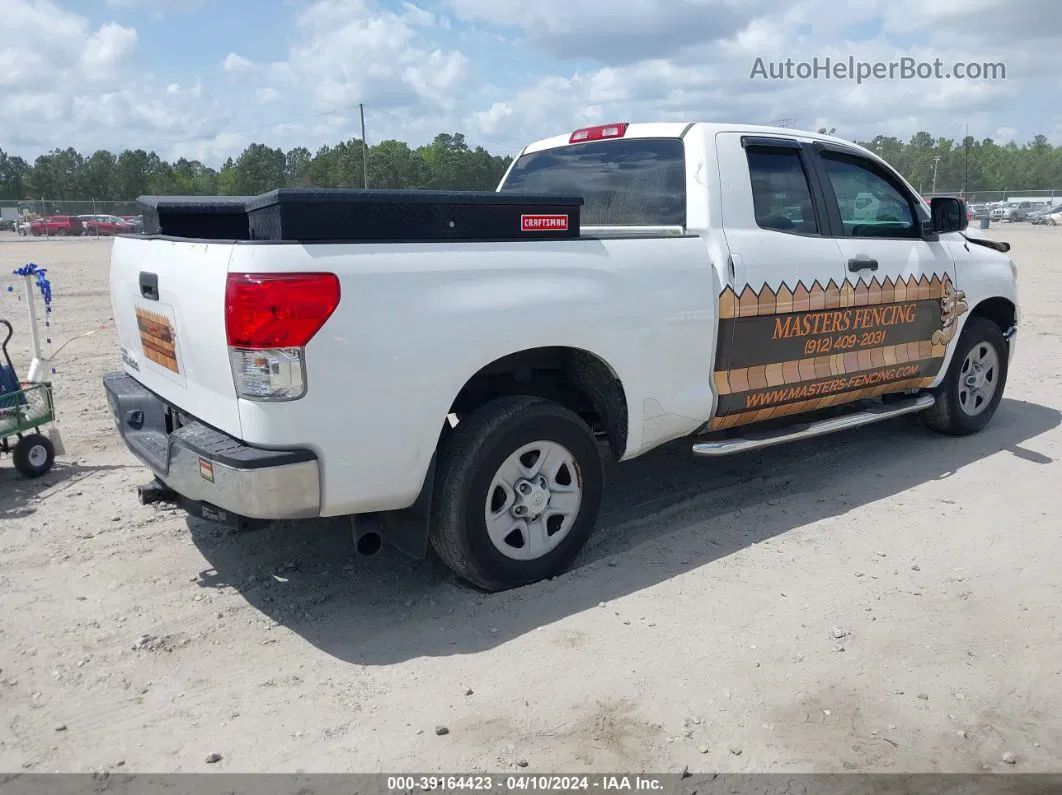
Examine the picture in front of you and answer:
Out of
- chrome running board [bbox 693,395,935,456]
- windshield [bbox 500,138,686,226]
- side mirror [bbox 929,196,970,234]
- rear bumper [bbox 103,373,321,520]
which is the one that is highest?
windshield [bbox 500,138,686,226]

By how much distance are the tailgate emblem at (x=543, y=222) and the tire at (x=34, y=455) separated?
346 centimetres

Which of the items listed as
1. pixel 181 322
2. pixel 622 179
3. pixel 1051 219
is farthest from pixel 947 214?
pixel 1051 219

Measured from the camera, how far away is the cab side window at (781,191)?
15.2 feet

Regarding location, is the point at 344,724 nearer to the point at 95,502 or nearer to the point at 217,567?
the point at 217,567

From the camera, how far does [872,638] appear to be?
138 inches

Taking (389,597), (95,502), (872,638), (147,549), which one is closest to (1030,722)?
(872,638)

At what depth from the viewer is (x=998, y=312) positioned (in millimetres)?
6438

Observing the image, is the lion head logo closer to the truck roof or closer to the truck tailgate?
the truck roof

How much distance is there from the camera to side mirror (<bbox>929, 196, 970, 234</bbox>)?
18.3 feet

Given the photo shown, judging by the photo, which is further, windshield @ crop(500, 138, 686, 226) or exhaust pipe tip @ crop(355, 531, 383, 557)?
windshield @ crop(500, 138, 686, 226)

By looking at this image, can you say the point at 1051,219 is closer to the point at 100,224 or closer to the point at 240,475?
the point at 100,224

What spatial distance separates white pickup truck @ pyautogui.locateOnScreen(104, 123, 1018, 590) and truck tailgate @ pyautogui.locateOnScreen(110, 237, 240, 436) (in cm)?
1

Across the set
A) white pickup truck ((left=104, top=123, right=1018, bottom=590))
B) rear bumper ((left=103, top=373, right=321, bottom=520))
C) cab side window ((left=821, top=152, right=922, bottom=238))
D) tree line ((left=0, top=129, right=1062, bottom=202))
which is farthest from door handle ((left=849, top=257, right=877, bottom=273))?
tree line ((left=0, top=129, right=1062, bottom=202))

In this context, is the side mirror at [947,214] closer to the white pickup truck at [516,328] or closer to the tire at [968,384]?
the white pickup truck at [516,328]
